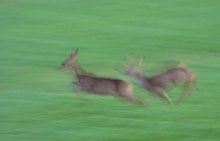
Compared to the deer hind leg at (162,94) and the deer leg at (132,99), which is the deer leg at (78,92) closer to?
the deer leg at (132,99)

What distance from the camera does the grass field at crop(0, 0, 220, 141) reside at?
283 inches

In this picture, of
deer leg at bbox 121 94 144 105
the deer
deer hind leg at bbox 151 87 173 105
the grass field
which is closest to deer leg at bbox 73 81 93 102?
the grass field

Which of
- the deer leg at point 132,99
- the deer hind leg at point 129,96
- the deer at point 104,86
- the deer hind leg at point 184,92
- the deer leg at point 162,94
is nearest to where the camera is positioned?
the deer at point 104,86

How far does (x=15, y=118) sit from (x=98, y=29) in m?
4.49

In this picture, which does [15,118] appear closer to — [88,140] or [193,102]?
[88,140]

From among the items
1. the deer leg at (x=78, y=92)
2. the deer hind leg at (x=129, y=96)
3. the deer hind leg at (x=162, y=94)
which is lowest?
the deer hind leg at (x=129, y=96)

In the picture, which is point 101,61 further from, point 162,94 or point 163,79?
point 163,79

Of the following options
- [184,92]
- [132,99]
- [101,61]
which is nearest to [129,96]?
[132,99]

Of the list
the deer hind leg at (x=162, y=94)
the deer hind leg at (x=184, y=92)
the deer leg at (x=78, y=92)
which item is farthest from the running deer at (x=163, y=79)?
the deer leg at (x=78, y=92)

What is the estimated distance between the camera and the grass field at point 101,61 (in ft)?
23.6

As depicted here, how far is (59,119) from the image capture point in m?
7.45

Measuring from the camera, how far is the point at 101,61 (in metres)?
9.88

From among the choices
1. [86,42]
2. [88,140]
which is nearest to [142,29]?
[86,42]

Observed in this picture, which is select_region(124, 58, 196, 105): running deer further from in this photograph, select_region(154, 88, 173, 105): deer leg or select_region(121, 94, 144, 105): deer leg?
select_region(121, 94, 144, 105): deer leg
